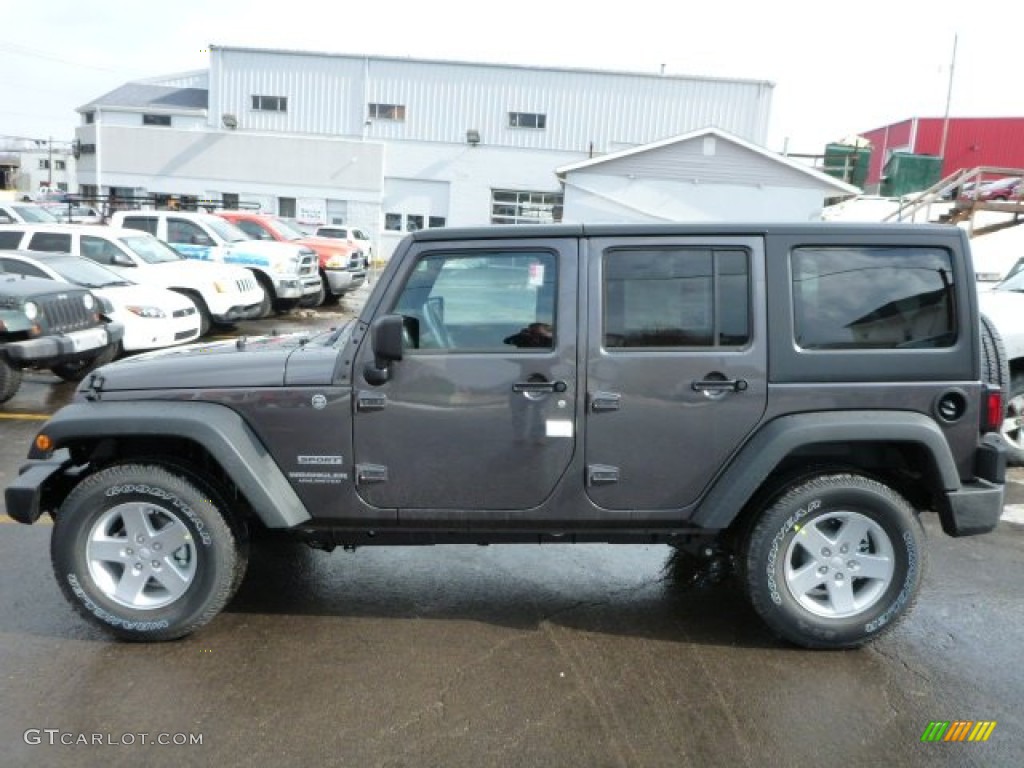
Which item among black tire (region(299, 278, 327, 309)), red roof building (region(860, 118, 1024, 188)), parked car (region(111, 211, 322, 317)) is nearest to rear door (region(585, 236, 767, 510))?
parked car (region(111, 211, 322, 317))

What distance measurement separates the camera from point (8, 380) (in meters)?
8.44

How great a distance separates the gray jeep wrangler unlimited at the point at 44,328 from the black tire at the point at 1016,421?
882 cm

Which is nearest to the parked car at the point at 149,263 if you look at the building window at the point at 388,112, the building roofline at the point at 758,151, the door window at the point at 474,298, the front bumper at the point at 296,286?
the front bumper at the point at 296,286

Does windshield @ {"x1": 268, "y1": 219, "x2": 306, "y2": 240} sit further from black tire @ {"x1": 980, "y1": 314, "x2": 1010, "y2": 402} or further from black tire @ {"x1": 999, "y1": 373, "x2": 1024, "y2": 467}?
black tire @ {"x1": 980, "y1": 314, "x2": 1010, "y2": 402}

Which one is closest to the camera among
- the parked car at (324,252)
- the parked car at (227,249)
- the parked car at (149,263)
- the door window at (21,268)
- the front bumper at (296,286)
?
the door window at (21,268)

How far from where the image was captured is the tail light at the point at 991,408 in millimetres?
3691

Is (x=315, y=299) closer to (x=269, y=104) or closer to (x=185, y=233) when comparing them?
(x=185, y=233)

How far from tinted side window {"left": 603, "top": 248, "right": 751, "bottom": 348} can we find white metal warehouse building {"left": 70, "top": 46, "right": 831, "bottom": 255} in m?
32.8

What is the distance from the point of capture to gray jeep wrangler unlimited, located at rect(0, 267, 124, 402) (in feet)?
27.0

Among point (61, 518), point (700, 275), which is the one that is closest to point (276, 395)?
point (61, 518)

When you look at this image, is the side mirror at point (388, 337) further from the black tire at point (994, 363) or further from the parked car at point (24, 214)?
the parked car at point (24, 214)

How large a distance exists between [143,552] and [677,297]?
105 inches

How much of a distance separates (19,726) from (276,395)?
1.57 m

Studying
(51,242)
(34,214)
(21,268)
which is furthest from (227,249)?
(34,214)
